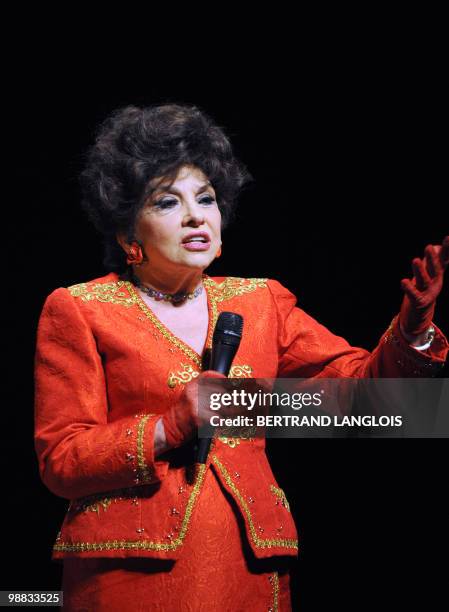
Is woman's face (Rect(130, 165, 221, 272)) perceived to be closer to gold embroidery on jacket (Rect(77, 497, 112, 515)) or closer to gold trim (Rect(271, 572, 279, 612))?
gold embroidery on jacket (Rect(77, 497, 112, 515))

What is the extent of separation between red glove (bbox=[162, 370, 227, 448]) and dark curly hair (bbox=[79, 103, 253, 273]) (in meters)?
0.52

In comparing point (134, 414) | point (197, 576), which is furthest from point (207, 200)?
point (197, 576)

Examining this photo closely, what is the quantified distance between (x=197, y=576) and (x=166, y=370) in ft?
1.53

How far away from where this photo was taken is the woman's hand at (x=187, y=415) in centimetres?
217

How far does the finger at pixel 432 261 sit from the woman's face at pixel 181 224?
0.56 meters

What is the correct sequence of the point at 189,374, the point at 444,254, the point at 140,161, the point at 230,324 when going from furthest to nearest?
the point at 140,161, the point at 189,374, the point at 230,324, the point at 444,254

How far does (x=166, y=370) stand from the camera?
2.34 meters

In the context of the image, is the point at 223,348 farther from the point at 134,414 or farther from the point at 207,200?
the point at 207,200

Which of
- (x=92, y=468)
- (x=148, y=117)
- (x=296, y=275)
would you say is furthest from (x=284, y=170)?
(x=92, y=468)

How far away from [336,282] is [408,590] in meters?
0.93

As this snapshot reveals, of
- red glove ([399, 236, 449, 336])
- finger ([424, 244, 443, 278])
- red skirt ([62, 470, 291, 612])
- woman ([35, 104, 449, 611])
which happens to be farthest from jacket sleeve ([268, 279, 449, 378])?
red skirt ([62, 470, 291, 612])

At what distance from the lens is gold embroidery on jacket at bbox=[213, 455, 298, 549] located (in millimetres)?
2264

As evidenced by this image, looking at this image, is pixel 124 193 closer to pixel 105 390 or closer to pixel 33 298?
pixel 105 390

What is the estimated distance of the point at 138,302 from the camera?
2.48m
